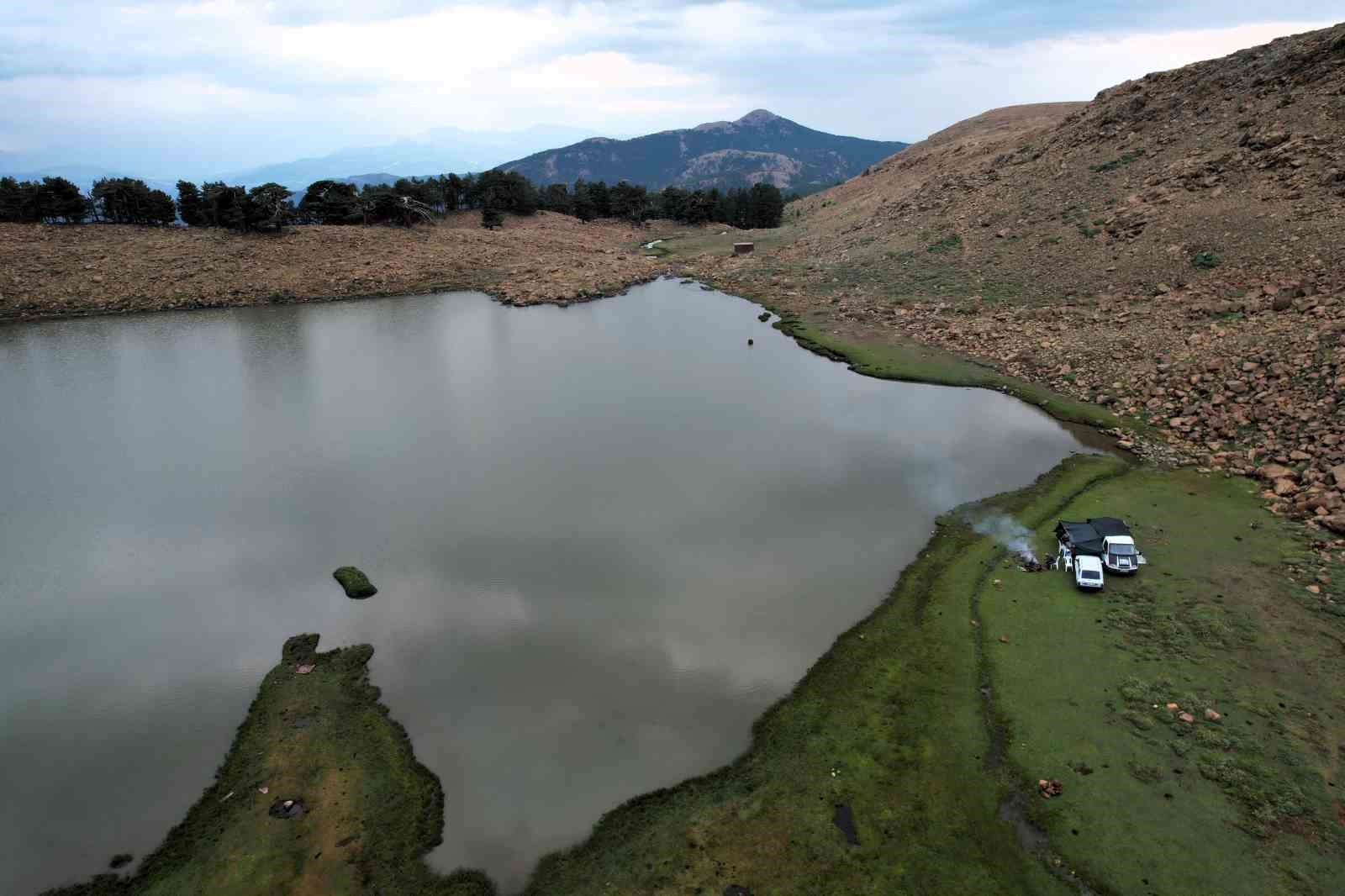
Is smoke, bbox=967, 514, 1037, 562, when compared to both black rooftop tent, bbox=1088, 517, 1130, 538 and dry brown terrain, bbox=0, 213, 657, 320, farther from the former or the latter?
dry brown terrain, bbox=0, 213, 657, 320

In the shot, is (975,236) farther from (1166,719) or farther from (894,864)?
(894,864)

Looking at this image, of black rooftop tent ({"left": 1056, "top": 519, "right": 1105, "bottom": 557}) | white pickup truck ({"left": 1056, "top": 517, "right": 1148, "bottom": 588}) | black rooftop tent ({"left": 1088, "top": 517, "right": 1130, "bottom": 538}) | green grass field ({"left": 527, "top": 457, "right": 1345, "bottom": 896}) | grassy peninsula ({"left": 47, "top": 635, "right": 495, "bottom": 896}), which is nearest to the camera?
green grass field ({"left": 527, "top": 457, "right": 1345, "bottom": 896})

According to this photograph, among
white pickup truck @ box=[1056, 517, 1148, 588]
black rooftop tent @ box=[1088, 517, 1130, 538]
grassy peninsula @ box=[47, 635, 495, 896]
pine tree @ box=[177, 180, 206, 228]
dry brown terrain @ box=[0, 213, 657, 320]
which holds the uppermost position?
pine tree @ box=[177, 180, 206, 228]

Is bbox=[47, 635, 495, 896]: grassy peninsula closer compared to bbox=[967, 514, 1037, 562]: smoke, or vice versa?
bbox=[47, 635, 495, 896]: grassy peninsula

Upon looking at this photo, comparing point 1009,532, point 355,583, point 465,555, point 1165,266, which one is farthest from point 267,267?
point 1165,266

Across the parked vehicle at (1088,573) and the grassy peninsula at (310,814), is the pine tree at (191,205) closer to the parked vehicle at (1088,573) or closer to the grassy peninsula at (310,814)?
the grassy peninsula at (310,814)

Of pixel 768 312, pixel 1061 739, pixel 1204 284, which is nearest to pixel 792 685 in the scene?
pixel 1061 739

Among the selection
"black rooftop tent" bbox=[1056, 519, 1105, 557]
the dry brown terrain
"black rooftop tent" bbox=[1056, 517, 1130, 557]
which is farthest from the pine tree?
"black rooftop tent" bbox=[1056, 517, 1130, 557]

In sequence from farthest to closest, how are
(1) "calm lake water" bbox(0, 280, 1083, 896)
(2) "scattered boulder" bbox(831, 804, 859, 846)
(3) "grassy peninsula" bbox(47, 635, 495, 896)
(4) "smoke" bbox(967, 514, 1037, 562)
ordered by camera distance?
(4) "smoke" bbox(967, 514, 1037, 562) < (1) "calm lake water" bbox(0, 280, 1083, 896) < (2) "scattered boulder" bbox(831, 804, 859, 846) < (3) "grassy peninsula" bbox(47, 635, 495, 896)
